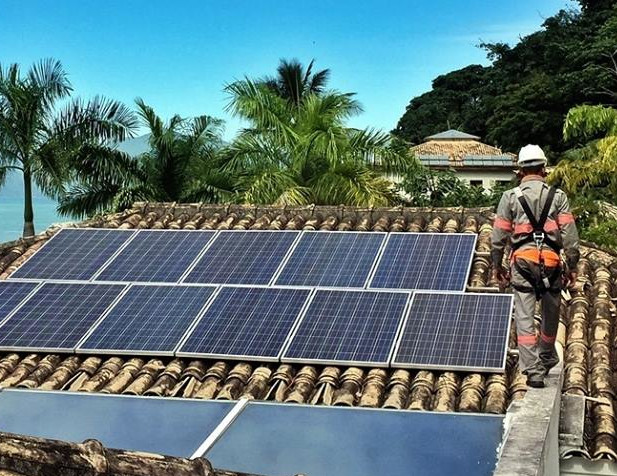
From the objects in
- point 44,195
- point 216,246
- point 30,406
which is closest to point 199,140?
point 44,195

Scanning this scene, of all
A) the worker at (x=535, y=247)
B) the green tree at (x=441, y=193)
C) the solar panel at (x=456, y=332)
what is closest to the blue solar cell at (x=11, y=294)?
the solar panel at (x=456, y=332)

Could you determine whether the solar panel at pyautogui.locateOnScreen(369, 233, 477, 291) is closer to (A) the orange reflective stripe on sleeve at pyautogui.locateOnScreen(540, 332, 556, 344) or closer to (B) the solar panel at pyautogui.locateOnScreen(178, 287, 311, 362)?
(B) the solar panel at pyautogui.locateOnScreen(178, 287, 311, 362)

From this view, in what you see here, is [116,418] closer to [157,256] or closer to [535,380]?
A: [535,380]

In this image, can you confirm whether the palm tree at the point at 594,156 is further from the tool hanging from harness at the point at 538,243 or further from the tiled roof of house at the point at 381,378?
the tool hanging from harness at the point at 538,243

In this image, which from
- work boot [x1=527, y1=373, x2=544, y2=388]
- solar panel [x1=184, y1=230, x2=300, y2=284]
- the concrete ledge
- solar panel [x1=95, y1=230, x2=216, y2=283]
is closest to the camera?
the concrete ledge

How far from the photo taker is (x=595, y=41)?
51.4m

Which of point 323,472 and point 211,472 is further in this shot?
point 323,472

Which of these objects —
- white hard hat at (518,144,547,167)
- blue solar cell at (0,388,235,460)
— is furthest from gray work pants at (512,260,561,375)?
blue solar cell at (0,388,235,460)

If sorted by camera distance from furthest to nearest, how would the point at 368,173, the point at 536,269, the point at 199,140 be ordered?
1. the point at 199,140
2. the point at 368,173
3. the point at 536,269

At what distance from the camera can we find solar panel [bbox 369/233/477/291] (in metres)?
9.83

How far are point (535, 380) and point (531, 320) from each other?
44 cm

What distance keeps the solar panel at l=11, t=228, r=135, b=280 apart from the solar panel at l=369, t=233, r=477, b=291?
3.41 meters

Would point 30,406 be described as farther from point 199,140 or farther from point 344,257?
point 199,140

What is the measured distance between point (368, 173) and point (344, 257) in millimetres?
12650
